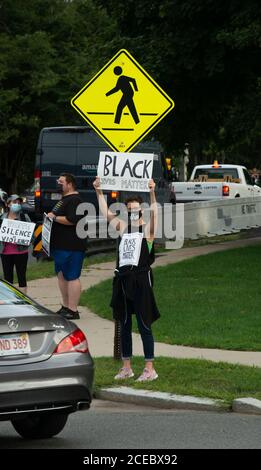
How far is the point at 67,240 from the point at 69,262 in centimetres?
29

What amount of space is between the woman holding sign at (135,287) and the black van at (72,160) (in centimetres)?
1564

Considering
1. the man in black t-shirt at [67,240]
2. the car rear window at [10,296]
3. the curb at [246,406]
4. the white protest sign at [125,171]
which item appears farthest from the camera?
the man in black t-shirt at [67,240]

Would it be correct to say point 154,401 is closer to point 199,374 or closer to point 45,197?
point 199,374

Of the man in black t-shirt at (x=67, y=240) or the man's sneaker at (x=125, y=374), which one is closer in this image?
the man's sneaker at (x=125, y=374)

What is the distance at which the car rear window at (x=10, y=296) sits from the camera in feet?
28.0

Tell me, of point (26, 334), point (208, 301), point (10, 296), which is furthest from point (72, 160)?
point (26, 334)

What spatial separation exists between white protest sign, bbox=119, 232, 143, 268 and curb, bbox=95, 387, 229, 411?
48.1 inches

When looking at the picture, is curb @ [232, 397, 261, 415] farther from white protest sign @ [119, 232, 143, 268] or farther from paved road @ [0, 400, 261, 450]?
white protest sign @ [119, 232, 143, 268]

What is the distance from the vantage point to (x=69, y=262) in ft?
48.5

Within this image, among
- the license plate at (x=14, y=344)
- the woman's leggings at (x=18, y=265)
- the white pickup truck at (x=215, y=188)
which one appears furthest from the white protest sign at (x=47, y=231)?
the white pickup truck at (x=215, y=188)

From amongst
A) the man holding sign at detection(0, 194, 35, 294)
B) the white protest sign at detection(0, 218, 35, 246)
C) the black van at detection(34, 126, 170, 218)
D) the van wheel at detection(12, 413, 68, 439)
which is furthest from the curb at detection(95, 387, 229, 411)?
the black van at detection(34, 126, 170, 218)

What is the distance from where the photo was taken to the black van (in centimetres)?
2700

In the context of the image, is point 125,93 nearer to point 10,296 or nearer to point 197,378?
point 197,378

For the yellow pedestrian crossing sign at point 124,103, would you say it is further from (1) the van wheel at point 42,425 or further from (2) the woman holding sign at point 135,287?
(1) the van wheel at point 42,425
